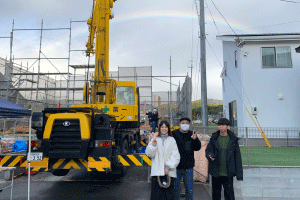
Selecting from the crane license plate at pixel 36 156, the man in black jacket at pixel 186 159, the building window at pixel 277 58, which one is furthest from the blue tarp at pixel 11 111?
the building window at pixel 277 58

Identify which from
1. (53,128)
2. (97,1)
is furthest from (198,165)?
(97,1)

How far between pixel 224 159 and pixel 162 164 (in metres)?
1.19

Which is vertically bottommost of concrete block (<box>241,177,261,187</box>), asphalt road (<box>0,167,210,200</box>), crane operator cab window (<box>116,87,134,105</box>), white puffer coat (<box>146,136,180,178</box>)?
asphalt road (<box>0,167,210,200</box>)

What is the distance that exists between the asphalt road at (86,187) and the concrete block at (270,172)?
1419mm

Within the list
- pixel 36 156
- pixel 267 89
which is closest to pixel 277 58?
pixel 267 89

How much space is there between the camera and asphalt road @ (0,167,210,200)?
571 cm

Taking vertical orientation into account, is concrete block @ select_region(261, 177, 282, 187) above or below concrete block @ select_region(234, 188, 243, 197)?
above

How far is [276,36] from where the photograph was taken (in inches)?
504

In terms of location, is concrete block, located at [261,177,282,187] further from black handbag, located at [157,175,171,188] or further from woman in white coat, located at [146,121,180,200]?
black handbag, located at [157,175,171,188]

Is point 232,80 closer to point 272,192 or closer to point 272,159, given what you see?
point 272,159

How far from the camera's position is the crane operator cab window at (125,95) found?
878 cm

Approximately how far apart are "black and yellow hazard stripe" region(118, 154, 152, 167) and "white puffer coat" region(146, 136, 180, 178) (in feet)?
6.82

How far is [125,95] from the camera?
891 centimetres

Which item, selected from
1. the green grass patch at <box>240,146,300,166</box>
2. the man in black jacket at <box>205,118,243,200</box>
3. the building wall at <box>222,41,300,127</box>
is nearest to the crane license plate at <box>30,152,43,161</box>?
the man in black jacket at <box>205,118,243,200</box>
